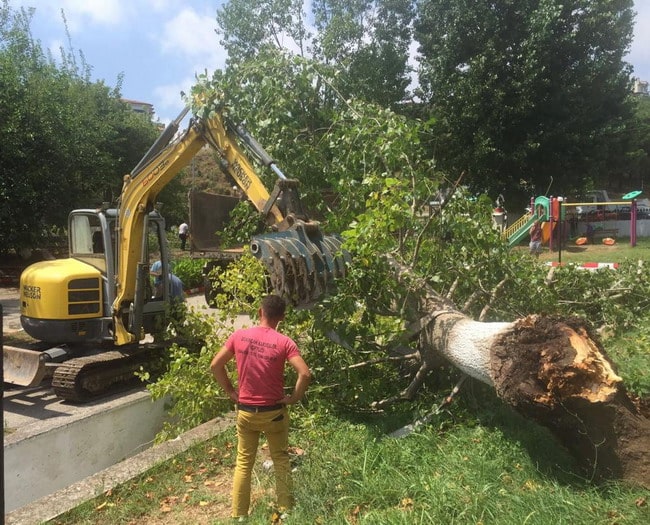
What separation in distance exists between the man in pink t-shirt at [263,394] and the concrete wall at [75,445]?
289 cm

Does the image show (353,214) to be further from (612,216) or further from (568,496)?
(612,216)

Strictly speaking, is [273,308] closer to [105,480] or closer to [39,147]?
[105,480]

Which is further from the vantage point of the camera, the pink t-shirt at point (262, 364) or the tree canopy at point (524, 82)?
the tree canopy at point (524, 82)

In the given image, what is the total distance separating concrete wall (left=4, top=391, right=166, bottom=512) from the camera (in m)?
5.44

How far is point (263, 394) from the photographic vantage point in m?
3.60

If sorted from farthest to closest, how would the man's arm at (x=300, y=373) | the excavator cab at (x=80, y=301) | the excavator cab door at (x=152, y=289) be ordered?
1. the excavator cab door at (x=152, y=289)
2. the excavator cab at (x=80, y=301)
3. the man's arm at (x=300, y=373)

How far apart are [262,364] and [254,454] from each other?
577 millimetres

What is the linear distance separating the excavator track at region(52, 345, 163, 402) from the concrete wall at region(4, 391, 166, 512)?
0.28 m

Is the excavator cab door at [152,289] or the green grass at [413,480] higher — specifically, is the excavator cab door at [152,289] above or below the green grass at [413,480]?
above

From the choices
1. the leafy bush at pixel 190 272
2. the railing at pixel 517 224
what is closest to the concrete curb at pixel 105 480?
the leafy bush at pixel 190 272

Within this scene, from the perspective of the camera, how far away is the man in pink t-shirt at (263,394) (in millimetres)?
3578

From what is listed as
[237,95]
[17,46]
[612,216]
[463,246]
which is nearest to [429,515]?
[463,246]

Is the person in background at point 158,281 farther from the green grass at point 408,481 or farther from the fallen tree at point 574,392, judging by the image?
the fallen tree at point 574,392

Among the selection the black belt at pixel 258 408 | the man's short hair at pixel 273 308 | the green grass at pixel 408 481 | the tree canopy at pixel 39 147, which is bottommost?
the green grass at pixel 408 481
